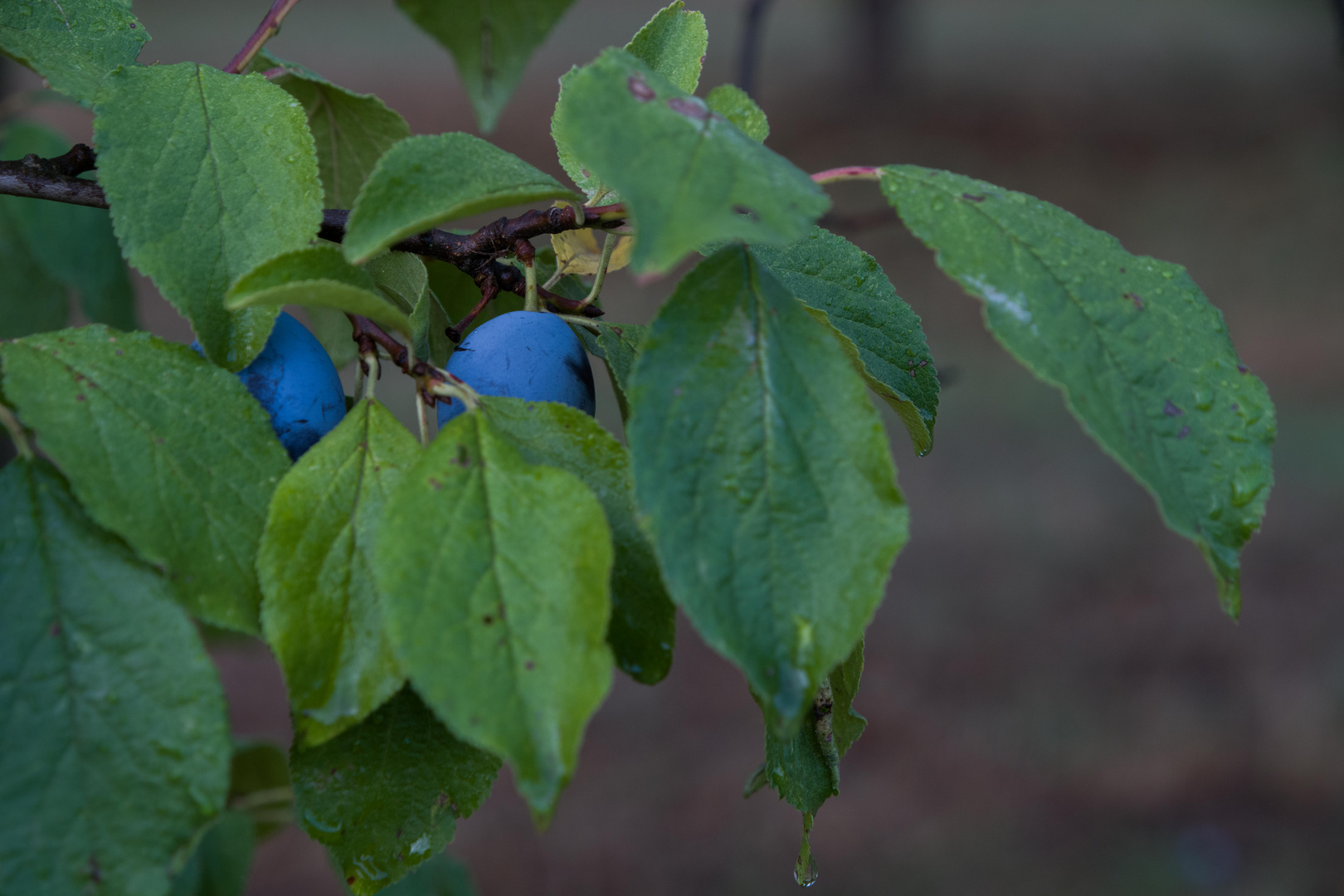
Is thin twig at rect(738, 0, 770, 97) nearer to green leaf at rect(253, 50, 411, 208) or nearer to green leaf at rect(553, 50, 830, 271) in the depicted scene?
green leaf at rect(253, 50, 411, 208)

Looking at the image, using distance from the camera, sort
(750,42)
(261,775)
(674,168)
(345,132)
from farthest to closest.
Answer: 1. (750,42)
2. (261,775)
3. (345,132)
4. (674,168)

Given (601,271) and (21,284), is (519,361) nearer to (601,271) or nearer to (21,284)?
(601,271)

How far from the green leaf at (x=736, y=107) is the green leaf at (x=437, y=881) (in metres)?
0.76

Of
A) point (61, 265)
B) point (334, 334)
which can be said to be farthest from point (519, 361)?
point (61, 265)

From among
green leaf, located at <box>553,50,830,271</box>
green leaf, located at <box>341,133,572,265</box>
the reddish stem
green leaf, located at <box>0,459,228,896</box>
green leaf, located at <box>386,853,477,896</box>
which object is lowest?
green leaf, located at <box>386,853,477,896</box>

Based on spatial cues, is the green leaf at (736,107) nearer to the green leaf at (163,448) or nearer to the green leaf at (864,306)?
the green leaf at (864,306)

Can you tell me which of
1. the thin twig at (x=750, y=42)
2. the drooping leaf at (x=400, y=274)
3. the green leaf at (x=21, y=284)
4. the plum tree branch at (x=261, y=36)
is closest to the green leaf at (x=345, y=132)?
the plum tree branch at (x=261, y=36)

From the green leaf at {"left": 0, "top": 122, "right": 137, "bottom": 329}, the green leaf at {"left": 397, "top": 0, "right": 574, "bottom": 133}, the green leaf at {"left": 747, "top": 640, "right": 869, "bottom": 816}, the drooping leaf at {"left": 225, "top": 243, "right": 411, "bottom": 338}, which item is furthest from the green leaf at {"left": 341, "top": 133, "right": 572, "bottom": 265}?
the green leaf at {"left": 0, "top": 122, "right": 137, "bottom": 329}

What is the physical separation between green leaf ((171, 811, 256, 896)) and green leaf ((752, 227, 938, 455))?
737 mm

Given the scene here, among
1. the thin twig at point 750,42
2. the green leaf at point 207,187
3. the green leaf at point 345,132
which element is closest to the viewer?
the green leaf at point 207,187

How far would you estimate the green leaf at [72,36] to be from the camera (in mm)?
466

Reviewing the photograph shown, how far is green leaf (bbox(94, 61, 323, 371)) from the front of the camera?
1.34 feet

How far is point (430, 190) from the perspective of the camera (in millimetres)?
365

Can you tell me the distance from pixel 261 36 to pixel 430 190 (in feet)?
0.87
